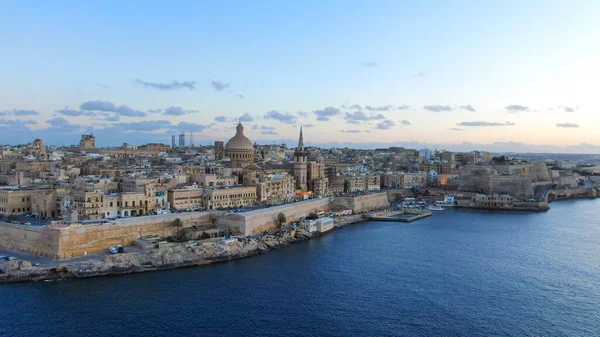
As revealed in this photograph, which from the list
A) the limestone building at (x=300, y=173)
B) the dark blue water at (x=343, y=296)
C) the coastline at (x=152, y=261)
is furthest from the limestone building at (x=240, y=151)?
the dark blue water at (x=343, y=296)

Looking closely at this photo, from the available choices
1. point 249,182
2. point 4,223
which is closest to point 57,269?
point 4,223

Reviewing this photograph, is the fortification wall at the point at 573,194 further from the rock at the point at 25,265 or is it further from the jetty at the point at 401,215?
the rock at the point at 25,265

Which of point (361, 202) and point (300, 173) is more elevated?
point (300, 173)

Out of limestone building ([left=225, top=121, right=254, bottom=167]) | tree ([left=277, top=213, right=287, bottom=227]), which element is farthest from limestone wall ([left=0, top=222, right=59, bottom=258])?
limestone building ([left=225, top=121, right=254, bottom=167])

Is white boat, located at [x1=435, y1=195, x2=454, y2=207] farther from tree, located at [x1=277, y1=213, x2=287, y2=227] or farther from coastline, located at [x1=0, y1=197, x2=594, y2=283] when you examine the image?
coastline, located at [x1=0, y1=197, x2=594, y2=283]

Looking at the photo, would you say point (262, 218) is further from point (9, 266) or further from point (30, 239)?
point (9, 266)

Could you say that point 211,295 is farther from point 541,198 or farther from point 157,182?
point 541,198

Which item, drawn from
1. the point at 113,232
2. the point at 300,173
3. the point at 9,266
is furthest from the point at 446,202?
the point at 9,266

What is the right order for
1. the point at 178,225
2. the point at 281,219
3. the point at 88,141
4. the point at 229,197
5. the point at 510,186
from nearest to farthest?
the point at 178,225 → the point at 281,219 → the point at 229,197 → the point at 510,186 → the point at 88,141
